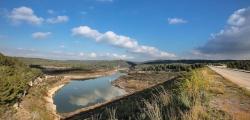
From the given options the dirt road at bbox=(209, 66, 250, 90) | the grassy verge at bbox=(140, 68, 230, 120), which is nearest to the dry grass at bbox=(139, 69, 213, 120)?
the grassy verge at bbox=(140, 68, 230, 120)

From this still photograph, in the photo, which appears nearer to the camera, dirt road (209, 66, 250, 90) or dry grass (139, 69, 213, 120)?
dry grass (139, 69, 213, 120)

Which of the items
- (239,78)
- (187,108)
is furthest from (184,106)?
(239,78)

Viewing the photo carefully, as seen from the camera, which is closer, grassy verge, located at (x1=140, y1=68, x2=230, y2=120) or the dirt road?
grassy verge, located at (x1=140, y1=68, x2=230, y2=120)

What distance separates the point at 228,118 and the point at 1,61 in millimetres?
110646

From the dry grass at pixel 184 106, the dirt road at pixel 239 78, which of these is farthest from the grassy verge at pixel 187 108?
the dirt road at pixel 239 78

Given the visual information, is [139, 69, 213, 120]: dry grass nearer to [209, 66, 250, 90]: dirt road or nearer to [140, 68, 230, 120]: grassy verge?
[140, 68, 230, 120]: grassy verge

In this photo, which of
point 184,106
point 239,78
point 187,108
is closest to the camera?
point 187,108

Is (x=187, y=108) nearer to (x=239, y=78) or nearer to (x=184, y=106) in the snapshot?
(x=184, y=106)

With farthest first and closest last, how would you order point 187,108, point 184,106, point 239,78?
point 239,78 → point 184,106 → point 187,108

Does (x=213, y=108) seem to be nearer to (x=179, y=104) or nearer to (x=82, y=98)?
(x=179, y=104)

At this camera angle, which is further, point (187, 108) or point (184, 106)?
point (184, 106)

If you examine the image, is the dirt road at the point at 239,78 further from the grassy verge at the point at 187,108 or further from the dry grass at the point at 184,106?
the grassy verge at the point at 187,108

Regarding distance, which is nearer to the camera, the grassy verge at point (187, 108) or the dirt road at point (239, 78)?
the grassy verge at point (187, 108)

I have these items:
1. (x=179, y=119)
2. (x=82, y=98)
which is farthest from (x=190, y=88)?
(x=82, y=98)
